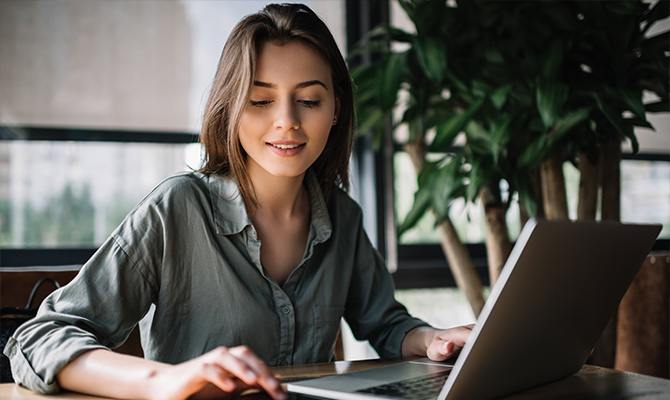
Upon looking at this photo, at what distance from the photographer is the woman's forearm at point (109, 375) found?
83 cm

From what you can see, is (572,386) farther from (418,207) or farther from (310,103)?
(418,207)

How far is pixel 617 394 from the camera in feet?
3.03

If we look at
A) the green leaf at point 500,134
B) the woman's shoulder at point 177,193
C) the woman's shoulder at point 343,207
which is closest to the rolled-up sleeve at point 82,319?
the woman's shoulder at point 177,193

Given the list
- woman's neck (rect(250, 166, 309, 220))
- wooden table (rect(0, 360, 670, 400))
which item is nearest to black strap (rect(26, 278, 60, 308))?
wooden table (rect(0, 360, 670, 400))

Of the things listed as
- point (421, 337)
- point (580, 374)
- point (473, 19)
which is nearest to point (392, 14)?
point (473, 19)

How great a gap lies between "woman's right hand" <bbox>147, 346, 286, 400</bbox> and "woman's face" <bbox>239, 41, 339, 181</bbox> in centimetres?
53

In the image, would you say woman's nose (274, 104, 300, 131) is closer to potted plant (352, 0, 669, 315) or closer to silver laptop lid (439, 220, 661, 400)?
silver laptop lid (439, 220, 661, 400)

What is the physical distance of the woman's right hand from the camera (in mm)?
716


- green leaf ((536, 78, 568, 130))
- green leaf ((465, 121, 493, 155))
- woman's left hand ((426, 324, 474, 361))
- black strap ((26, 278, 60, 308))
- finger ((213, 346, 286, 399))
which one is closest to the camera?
finger ((213, 346, 286, 399))

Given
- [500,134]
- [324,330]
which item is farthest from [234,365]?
[500,134]

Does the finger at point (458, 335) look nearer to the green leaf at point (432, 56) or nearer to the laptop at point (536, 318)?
the laptop at point (536, 318)

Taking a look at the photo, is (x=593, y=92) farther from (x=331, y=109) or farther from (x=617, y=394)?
(x=617, y=394)

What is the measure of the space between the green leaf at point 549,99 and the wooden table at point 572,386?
0.92 m

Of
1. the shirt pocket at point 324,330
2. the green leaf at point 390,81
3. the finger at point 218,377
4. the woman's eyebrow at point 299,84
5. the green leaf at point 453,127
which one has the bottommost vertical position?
the shirt pocket at point 324,330
